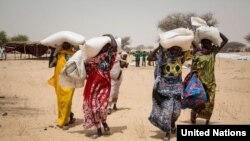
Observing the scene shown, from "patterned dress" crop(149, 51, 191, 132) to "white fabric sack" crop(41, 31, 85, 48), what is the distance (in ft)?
5.90

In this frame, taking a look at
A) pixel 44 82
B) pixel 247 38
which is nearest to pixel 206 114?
pixel 44 82

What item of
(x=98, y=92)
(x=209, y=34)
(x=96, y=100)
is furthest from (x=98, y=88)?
(x=209, y=34)

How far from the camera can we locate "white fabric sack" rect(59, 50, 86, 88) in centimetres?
718

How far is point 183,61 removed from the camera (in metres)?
6.75

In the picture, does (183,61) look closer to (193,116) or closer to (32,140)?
(193,116)

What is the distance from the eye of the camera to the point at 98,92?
22.6 feet

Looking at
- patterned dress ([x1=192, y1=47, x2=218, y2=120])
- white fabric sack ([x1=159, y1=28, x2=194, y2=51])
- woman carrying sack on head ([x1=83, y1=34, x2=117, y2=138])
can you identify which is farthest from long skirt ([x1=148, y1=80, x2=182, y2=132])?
woman carrying sack on head ([x1=83, y1=34, x2=117, y2=138])

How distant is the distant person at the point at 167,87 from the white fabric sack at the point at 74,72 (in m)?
1.53

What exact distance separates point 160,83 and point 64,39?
232 cm

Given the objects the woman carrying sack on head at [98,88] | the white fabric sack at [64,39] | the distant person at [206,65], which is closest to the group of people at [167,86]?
the distant person at [206,65]

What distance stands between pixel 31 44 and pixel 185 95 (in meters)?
35.0

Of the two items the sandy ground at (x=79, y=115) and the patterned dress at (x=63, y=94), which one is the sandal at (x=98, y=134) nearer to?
the sandy ground at (x=79, y=115)

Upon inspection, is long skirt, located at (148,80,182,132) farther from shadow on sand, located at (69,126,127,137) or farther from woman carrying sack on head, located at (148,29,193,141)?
shadow on sand, located at (69,126,127,137)

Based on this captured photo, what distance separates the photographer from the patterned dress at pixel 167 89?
6.55 meters
